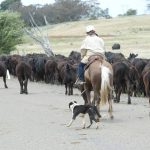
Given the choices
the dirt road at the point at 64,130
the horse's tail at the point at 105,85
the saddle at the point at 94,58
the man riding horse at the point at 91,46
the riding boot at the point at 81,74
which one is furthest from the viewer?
the riding boot at the point at 81,74

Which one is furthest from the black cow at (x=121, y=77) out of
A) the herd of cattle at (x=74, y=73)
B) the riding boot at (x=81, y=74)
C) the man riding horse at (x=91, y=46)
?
the man riding horse at (x=91, y=46)

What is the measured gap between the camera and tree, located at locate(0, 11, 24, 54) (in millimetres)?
58125

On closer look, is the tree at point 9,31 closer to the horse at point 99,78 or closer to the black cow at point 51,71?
the black cow at point 51,71

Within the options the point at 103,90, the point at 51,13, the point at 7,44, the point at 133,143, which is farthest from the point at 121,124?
the point at 51,13

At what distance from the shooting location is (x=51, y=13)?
12888cm

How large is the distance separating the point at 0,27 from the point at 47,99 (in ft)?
123

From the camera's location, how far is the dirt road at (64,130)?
1115 cm

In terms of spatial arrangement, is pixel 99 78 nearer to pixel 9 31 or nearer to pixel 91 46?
pixel 91 46

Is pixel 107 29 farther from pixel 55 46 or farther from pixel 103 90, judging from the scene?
pixel 103 90

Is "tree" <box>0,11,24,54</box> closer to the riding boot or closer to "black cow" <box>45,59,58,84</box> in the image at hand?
"black cow" <box>45,59,58,84</box>

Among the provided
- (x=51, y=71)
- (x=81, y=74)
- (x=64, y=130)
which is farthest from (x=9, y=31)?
(x=64, y=130)

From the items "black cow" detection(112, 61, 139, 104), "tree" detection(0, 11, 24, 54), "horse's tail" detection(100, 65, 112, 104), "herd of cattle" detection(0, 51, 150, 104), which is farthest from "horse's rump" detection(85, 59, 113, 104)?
"tree" detection(0, 11, 24, 54)

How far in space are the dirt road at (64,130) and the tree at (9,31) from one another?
3878 cm

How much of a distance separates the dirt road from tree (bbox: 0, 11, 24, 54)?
38777mm
